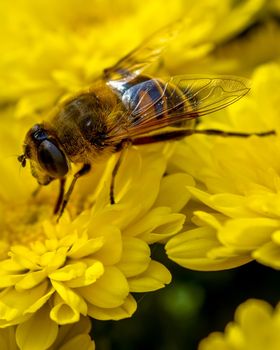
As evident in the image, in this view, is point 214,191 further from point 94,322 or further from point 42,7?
point 42,7

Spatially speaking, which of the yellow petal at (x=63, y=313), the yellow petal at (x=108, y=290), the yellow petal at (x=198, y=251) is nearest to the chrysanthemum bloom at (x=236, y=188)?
the yellow petal at (x=198, y=251)

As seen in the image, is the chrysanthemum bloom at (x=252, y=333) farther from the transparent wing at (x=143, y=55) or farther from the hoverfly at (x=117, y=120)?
the transparent wing at (x=143, y=55)

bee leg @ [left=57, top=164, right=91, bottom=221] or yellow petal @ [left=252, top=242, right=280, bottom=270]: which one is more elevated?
bee leg @ [left=57, top=164, right=91, bottom=221]

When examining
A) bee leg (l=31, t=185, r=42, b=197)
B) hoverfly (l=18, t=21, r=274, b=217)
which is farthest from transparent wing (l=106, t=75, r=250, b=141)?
bee leg (l=31, t=185, r=42, b=197)

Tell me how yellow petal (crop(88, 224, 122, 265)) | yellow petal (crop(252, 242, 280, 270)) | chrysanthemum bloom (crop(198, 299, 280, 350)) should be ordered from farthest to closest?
yellow petal (crop(88, 224, 122, 265)) < yellow petal (crop(252, 242, 280, 270)) < chrysanthemum bloom (crop(198, 299, 280, 350))

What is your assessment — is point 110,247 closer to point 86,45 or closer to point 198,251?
point 198,251

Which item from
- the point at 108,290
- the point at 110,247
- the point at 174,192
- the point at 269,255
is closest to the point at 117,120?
the point at 174,192

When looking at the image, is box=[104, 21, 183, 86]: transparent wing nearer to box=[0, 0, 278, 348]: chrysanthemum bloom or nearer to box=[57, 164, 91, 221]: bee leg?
box=[0, 0, 278, 348]: chrysanthemum bloom

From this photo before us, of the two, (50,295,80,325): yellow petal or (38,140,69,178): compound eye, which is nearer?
(50,295,80,325): yellow petal
